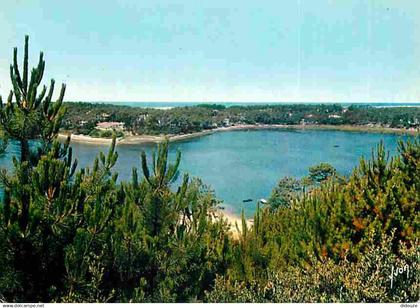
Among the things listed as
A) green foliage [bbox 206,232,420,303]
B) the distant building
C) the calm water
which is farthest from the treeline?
green foliage [bbox 206,232,420,303]

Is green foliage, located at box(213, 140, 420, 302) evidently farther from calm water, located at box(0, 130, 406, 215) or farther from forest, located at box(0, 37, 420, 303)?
calm water, located at box(0, 130, 406, 215)

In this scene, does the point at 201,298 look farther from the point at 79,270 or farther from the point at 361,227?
the point at 361,227

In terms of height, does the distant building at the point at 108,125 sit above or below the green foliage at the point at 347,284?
above

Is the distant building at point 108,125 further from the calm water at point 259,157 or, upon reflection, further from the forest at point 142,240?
the calm water at point 259,157

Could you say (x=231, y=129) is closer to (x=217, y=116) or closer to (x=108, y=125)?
(x=217, y=116)

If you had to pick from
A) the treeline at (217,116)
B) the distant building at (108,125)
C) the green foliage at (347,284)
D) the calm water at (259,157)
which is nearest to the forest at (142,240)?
the green foliage at (347,284)

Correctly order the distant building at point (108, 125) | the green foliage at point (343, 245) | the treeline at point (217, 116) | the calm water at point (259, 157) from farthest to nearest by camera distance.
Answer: the calm water at point (259, 157) < the distant building at point (108, 125) < the treeline at point (217, 116) < the green foliage at point (343, 245)
